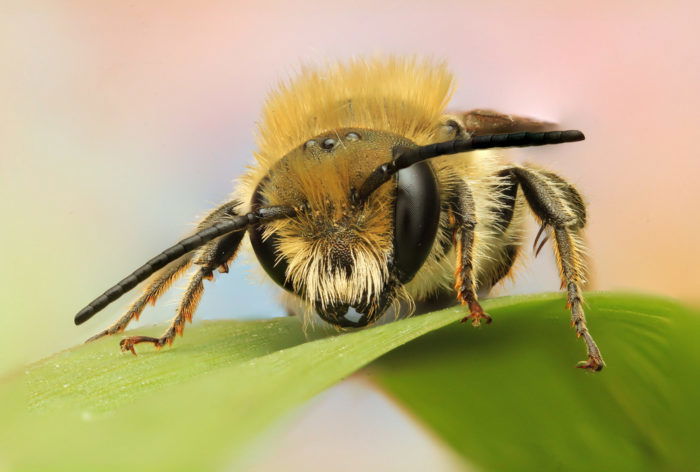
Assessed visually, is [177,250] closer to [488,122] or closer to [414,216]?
[414,216]

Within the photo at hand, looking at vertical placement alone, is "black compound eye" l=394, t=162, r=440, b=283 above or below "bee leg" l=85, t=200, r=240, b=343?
above

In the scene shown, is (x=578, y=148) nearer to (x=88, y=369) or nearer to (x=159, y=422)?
(x=88, y=369)

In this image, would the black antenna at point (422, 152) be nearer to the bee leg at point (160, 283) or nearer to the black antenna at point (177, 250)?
the black antenna at point (177, 250)

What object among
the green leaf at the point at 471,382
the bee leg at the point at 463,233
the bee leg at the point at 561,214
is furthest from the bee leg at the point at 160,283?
the bee leg at the point at 561,214

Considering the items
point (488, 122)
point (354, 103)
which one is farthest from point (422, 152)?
point (488, 122)

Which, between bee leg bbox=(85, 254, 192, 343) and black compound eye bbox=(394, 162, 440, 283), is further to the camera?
bee leg bbox=(85, 254, 192, 343)

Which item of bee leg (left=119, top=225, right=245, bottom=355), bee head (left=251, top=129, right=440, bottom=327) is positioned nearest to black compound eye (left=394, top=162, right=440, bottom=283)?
bee head (left=251, top=129, right=440, bottom=327)

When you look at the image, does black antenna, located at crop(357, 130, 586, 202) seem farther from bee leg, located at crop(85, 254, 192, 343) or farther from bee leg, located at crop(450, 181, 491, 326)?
bee leg, located at crop(85, 254, 192, 343)

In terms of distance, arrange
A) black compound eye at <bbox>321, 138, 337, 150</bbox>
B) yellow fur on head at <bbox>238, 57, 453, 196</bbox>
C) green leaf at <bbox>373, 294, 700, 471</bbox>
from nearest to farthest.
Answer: green leaf at <bbox>373, 294, 700, 471</bbox> < black compound eye at <bbox>321, 138, 337, 150</bbox> < yellow fur on head at <bbox>238, 57, 453, 196</bbox>
